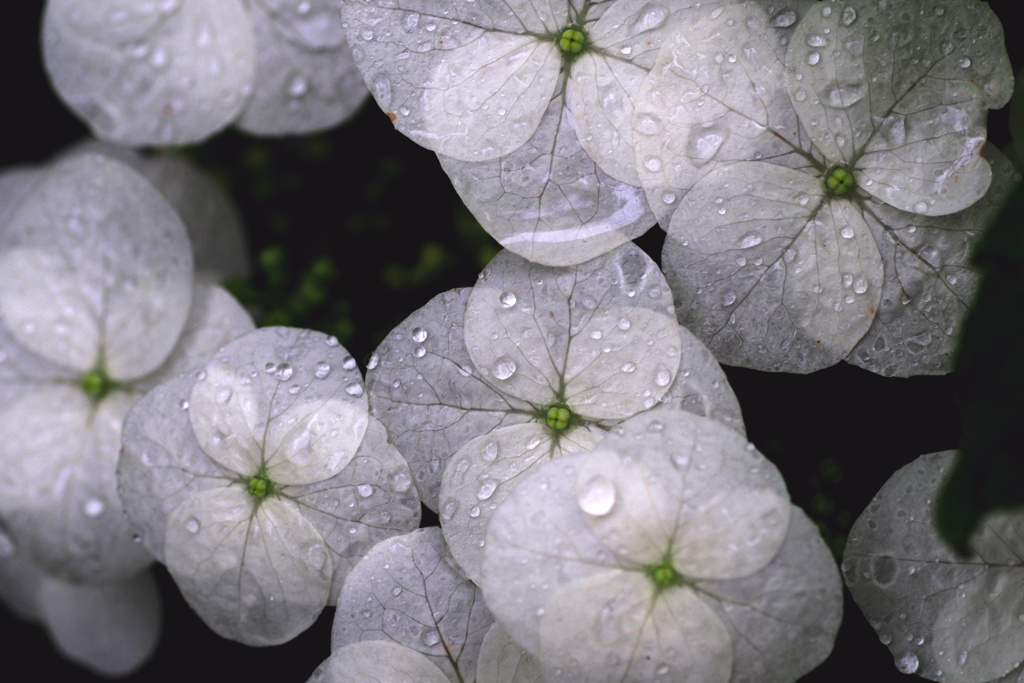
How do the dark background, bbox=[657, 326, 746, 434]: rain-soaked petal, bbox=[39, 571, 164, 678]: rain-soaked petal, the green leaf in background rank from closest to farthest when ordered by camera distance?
the green leaf in background
bbox=[657, 326, 746, 434]: rain-soaked petal
the dark background
bbox=[39, 571, 164, 678]: rain-soaked petal

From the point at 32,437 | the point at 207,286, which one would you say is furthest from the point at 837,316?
the point at 32,437

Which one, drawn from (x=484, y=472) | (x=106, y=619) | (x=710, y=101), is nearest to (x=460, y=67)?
(x=710, y=101)

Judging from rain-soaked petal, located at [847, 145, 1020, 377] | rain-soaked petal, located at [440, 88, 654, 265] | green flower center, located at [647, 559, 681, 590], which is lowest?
green flower center, located at [647, 559, 681, 590]

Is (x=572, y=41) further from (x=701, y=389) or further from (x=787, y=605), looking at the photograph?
(x=787, y=605)

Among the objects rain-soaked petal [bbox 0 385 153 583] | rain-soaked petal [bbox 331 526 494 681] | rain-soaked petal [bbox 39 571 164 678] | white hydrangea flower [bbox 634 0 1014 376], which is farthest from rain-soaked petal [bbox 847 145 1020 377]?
rain-soaked petal [bbox 39 571 164 678]

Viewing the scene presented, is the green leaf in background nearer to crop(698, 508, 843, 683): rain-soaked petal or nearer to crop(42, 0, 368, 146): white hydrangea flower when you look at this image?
crop(698, 508, 843, 683): rain-soaked petal

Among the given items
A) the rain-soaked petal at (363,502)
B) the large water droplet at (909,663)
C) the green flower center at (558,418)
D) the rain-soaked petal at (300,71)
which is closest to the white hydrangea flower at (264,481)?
the rain-soaked petal at (363,502)

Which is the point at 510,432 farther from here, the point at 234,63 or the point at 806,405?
the point at 234,63

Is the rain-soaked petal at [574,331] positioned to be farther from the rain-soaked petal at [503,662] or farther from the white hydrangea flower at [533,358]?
Result: the rain-soaked petal at [503,662]
